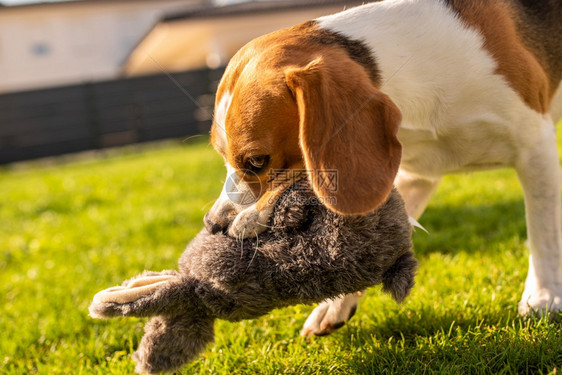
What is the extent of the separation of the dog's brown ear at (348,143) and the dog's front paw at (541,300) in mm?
1032

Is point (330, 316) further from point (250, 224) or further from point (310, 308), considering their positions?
point (250, 224)

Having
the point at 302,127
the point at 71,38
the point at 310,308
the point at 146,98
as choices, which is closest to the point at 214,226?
the point at 302,127

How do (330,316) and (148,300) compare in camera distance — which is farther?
(330,316)

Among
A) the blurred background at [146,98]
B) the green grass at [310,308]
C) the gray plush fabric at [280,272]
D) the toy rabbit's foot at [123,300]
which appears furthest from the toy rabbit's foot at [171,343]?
the blurred background at [146,98]

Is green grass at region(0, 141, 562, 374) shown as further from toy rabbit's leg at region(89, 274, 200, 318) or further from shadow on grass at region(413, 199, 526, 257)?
toy rabbit's leg at region(89, 274, 200, 318)

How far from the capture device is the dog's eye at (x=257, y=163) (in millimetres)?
2529

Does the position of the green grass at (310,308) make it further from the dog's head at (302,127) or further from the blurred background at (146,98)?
the blurred background at (146,98)

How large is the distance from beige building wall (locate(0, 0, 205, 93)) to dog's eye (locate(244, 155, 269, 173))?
33472mm

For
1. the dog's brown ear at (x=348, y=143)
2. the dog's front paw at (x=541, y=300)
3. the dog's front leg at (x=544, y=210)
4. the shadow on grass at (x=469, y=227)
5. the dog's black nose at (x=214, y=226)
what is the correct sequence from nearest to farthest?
the dog's brown ear at (x=348, y=143)
the dog's black nose at (x=214, y=226)
the dog's front paw at (x=541, y=300)
the dog's front leg at (x=544, y=210)
the shadow on grass at (x=469, y=227)

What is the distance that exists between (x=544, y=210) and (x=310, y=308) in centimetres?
129

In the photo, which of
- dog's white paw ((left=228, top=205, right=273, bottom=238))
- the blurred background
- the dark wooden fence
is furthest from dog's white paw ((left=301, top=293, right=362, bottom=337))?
the dark wooden fence

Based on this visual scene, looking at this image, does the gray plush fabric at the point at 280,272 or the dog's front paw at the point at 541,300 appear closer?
the gray plush fabric at the point at 280,272

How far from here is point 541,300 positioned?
279 cm

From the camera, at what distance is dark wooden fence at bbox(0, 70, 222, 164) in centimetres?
1823
